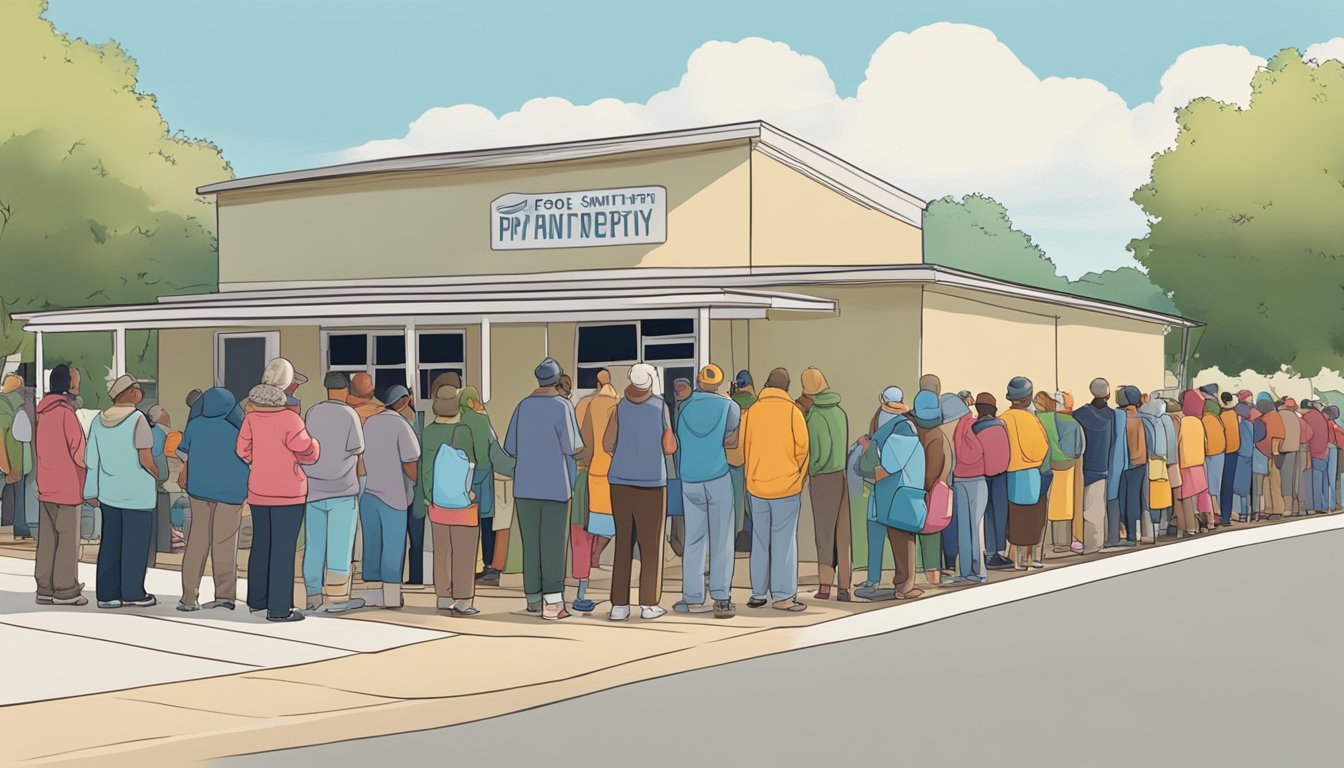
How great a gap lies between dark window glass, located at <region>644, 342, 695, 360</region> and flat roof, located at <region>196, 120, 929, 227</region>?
3265 mm

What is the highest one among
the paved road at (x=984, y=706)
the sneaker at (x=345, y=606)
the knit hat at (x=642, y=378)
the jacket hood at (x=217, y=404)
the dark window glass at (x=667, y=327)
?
the dark window glass at (x=667, y=327)

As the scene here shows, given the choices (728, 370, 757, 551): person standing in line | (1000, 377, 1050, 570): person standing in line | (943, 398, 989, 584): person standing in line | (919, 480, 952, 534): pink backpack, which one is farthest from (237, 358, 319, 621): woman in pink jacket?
(1000, 377, 1050, 570): person standing in line

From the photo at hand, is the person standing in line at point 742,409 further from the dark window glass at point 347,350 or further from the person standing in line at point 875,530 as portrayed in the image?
the dark window glass at point 347,350

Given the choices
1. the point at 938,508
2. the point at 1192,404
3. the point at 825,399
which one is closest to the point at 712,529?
the point at 825,399

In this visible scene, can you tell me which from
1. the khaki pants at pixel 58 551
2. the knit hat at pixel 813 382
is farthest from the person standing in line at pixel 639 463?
the khaki pants at pixel 58 551

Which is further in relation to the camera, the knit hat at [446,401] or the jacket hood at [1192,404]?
the jacket hood at [1192,404]

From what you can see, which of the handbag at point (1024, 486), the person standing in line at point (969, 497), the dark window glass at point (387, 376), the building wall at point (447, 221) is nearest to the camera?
the person standing in line at point (969, 497)

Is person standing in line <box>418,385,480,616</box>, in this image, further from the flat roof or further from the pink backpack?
the flat roof

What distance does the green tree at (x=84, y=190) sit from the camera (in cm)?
4056

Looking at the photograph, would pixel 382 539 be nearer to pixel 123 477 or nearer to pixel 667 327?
pixel 123 477

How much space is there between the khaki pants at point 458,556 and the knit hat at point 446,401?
954 millimetres

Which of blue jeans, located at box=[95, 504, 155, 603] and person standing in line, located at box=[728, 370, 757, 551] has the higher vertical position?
person standing in line, located at box=[728, 370, 757, 551]

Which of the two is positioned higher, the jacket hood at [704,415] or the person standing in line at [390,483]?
the jacket hood at [704,415]

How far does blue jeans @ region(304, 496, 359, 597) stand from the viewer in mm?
12547
